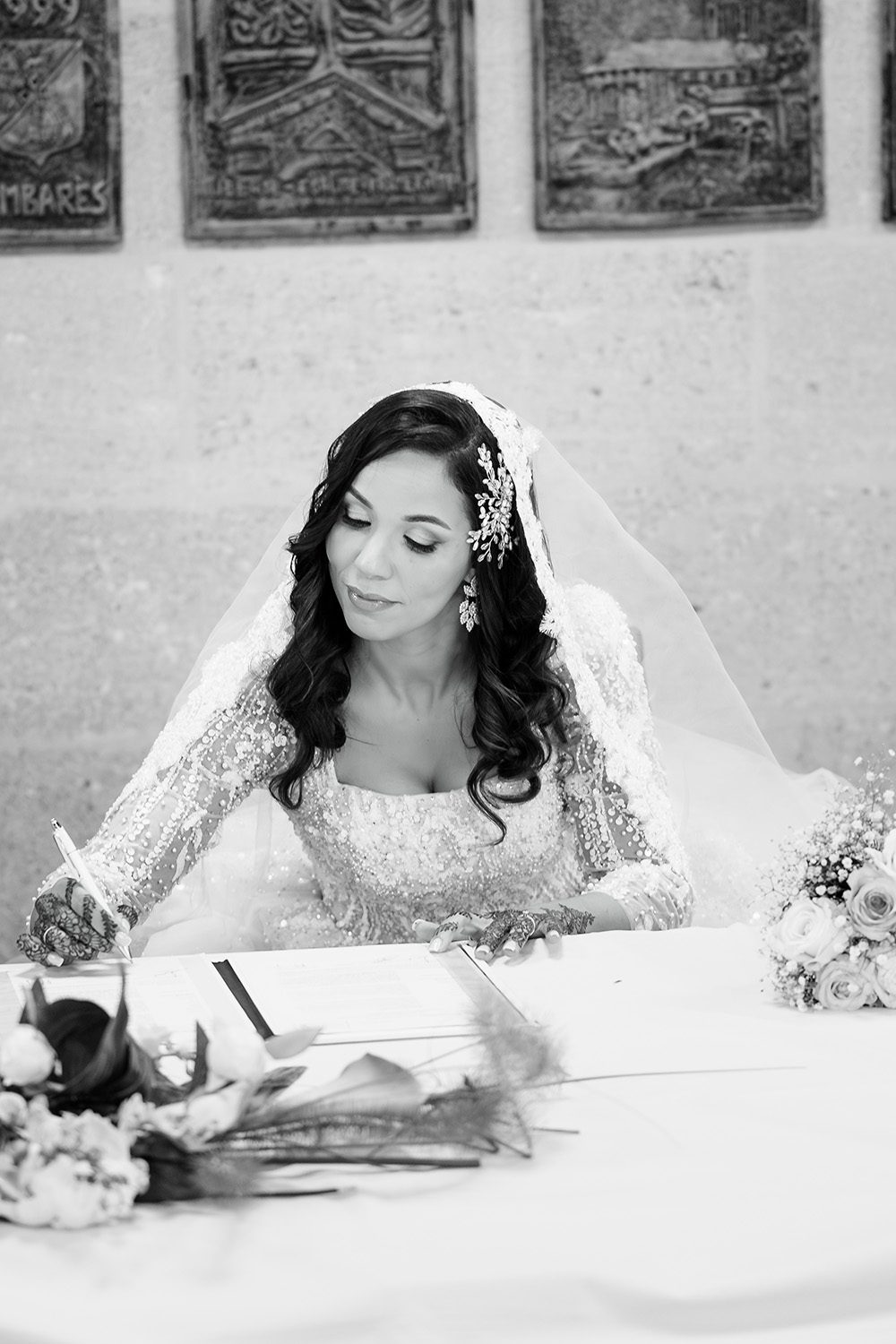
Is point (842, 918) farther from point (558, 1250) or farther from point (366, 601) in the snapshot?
point (366, 601)

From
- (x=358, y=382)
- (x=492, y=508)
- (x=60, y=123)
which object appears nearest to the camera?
(x=492, y=508)

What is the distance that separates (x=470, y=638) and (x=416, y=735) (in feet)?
0.66

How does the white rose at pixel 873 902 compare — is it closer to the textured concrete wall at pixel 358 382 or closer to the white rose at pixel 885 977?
the white rose at pixel 885 977

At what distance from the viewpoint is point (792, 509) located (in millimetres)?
4242

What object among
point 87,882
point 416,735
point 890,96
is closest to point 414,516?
point 416,735

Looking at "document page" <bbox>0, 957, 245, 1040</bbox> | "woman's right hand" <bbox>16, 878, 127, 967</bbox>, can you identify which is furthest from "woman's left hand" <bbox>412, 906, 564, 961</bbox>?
"woman's right hand" <bbox>16, 878, 127, 967</bbox>

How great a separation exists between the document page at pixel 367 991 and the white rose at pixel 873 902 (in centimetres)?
42

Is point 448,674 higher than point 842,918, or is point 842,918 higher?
point 448,674

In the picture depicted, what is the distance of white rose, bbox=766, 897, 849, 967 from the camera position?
182cm

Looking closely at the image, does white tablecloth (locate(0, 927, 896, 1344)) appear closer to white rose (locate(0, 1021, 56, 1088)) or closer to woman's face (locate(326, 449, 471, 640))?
white rose (locate(0, 1021, 56, 1088))

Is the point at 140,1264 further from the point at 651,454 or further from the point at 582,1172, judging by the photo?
the point at 651,454

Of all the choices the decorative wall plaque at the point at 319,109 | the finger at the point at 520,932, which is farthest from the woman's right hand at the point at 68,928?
the decorative wall plaque at the point at 319,109

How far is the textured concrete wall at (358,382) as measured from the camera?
4.11 meters

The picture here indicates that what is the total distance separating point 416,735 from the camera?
9.45ft
